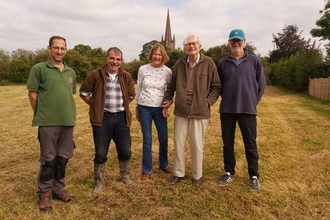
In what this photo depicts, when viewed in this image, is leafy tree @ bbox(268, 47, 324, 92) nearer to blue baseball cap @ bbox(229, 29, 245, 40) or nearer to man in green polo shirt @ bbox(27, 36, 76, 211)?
blue baseball cap @ bbox(229, 29, 245, 40)

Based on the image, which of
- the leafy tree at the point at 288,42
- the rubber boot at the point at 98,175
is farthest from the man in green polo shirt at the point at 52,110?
the leafy tree at the point at 288,42

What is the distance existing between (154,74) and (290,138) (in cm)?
430

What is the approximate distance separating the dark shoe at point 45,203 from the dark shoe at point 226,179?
7.33 feet

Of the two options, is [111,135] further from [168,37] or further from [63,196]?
[168,37]

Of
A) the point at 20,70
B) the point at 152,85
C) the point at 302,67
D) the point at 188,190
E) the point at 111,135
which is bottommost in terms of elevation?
the point at 188,190

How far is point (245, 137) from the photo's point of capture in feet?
12.2

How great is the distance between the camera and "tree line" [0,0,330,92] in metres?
20.7

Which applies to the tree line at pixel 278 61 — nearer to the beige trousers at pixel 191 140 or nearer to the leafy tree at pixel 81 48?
the leafy tree at pixel 81 48

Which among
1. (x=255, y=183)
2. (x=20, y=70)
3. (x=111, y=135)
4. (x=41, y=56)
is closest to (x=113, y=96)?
(x=111, y=135)

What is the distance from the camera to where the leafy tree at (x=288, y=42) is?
4059 cm

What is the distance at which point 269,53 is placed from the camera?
144 feet

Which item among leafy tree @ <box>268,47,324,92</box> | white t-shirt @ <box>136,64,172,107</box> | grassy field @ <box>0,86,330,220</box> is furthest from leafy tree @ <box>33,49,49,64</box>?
white t-shirt @ <box>136,64,172,107</box>

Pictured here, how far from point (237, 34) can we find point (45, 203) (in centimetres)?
314

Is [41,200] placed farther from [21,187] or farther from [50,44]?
[50,44]
